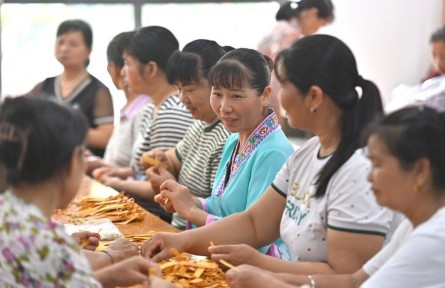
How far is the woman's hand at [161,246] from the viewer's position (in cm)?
259

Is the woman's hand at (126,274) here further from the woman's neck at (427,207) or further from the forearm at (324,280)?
the woman's neck at (427,207)

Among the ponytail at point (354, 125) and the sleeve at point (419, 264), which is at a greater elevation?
the ponytail at point (354, 125)

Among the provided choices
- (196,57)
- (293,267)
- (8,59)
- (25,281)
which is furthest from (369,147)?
(8,59)

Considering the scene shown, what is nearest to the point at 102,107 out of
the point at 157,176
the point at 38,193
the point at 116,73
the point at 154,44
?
the point at 116,73

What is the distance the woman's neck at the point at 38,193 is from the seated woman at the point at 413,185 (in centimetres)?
75

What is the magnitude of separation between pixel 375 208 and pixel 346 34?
616cm

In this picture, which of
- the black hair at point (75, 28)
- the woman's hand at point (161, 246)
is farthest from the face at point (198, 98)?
the black hair at point (75, 28)

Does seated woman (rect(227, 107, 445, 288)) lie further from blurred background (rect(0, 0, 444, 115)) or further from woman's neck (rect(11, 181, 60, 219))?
blurred background (rect(0, 0, 444, 115))

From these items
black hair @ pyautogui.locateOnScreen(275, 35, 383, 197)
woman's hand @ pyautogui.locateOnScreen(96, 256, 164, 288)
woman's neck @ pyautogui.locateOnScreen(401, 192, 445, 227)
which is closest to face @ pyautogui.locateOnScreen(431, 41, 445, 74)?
black hair @ pyautogui.locateOnScreen(275, 35, 383, 197)

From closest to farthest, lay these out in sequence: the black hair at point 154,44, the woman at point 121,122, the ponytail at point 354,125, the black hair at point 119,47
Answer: the ponytail at point 354,125 → the black hair at point 154,44 → the black hair at point 119,47 → the woman at point 121,122

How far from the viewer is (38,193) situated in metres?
1.92

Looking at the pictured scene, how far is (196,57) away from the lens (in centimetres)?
338

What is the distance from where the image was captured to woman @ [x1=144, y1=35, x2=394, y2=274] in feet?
7.20

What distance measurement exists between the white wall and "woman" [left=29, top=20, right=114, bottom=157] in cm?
310
